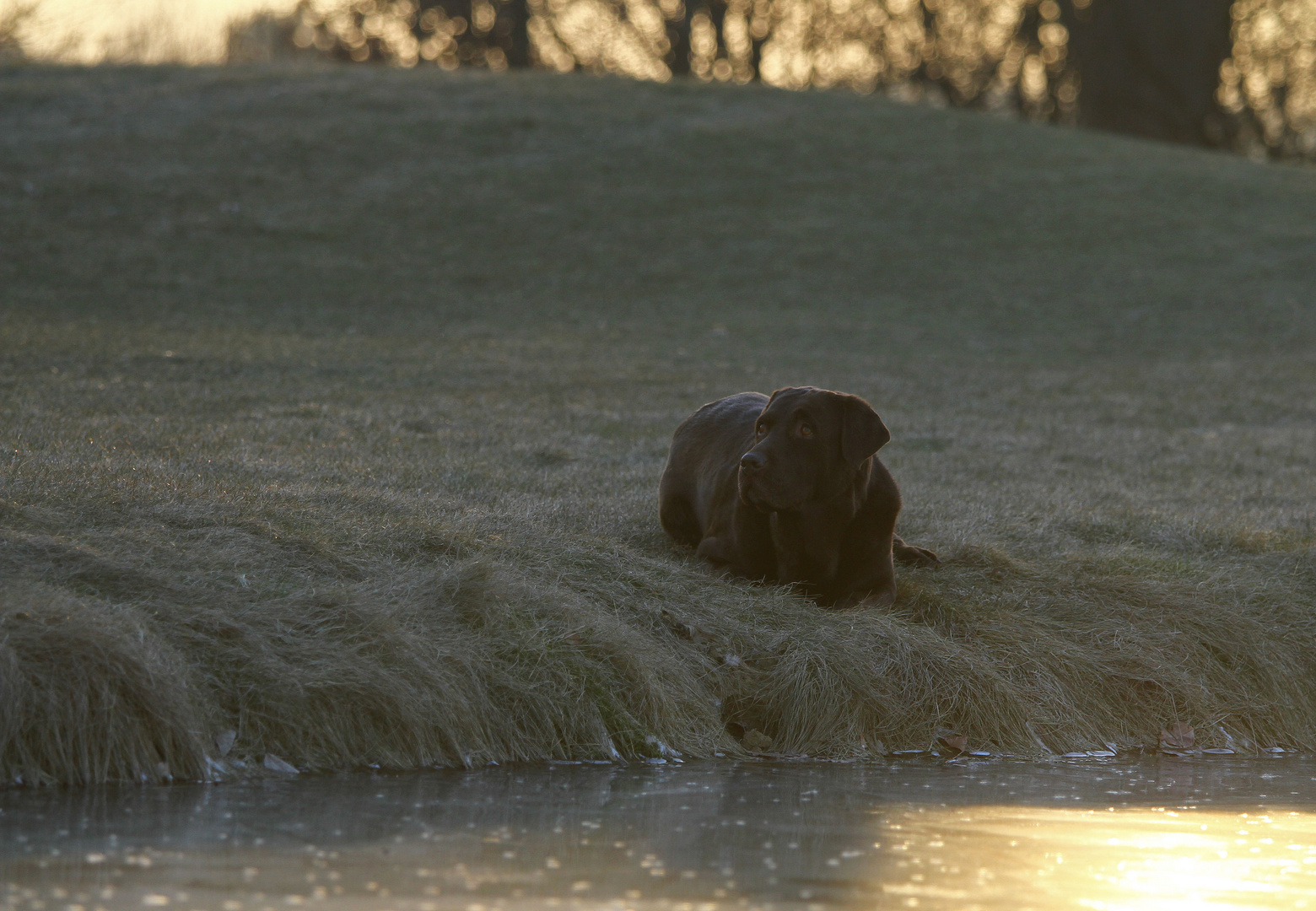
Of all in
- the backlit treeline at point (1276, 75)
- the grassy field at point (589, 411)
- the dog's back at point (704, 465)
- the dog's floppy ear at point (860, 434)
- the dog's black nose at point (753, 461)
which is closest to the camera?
the grassy field at point (589, 411)

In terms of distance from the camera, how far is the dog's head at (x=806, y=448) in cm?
631

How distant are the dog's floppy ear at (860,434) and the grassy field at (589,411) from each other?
694 mm

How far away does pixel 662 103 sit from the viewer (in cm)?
2888

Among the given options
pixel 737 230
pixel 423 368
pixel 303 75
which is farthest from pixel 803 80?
pixel 423 368

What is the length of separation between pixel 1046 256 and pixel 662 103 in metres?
9.25

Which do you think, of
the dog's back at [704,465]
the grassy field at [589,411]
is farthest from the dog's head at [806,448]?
the dog's back at [704,465]

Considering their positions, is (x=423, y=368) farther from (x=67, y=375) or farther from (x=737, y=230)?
(x=737, y=230)

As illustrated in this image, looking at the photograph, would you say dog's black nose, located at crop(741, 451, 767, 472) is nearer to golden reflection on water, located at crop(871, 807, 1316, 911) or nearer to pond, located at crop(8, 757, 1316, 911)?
pond, located at crop(8, 757, 1316, 911)

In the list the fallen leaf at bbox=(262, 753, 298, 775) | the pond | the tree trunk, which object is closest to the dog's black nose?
the pond

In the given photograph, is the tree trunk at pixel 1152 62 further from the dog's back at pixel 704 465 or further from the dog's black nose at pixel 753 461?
the dog's black nose at pixel 753 461

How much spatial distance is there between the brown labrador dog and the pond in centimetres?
128

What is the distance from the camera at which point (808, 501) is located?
6.49 metres

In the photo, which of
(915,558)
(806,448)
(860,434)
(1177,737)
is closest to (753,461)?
(806,448)

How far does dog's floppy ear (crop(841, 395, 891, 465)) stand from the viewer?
6.37m
